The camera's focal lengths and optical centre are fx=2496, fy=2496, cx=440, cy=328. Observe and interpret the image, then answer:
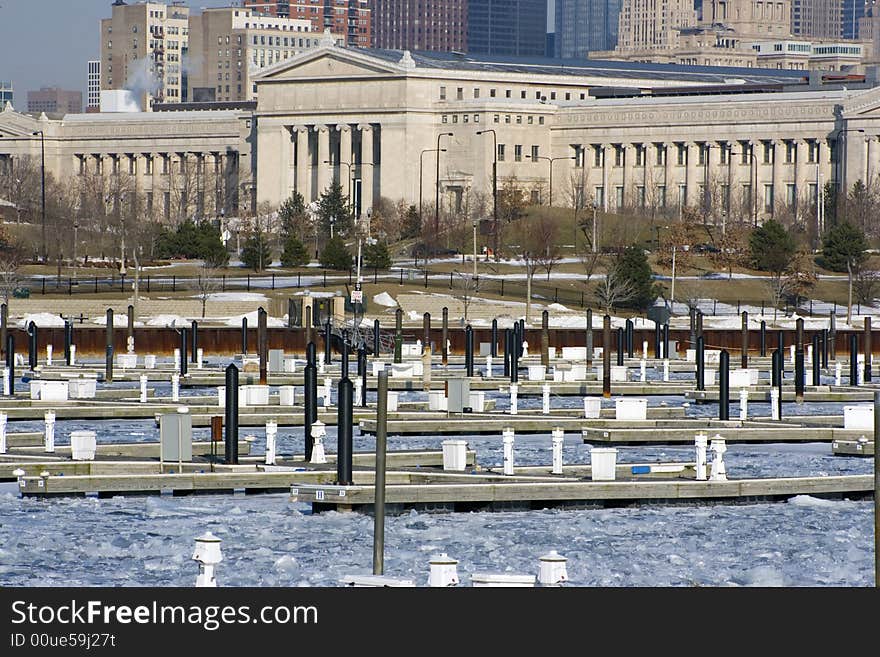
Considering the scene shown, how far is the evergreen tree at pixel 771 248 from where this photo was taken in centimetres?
12738

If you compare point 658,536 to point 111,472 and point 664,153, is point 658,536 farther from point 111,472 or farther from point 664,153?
point 664,153

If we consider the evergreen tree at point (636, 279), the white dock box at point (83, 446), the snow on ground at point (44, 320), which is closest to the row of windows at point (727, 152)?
the evergreen tree at point (636, 279)

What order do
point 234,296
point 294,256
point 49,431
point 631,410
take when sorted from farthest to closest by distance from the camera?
1. point 294,256
2. point 234,296
3. point 631,410
4. point 49,431

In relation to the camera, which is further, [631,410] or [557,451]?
[631,410]

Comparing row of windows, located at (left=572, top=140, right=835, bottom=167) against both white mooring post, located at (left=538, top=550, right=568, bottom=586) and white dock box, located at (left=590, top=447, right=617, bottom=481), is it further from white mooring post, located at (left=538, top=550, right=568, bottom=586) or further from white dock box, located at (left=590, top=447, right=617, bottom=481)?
white mooring post, located at (left=538, top=550, right=568, bottom=586)

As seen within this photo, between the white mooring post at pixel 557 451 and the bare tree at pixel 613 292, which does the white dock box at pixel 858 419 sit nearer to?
the white mooring post at pixel 557 451

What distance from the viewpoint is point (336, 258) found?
424 feet

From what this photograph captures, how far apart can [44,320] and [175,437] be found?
47.8 m

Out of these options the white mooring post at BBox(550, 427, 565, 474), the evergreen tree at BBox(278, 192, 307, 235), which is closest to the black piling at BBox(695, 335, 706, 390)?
the white mooring post at BBox(550, 427, 565, 474)

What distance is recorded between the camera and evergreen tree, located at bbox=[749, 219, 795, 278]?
418 feet

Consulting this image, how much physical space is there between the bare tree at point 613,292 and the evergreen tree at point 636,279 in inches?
1.1

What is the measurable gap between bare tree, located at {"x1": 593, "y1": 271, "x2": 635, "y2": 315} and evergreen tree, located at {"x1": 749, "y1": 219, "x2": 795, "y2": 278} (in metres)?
10.5

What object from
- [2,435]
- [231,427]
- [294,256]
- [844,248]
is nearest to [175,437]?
[231,427]

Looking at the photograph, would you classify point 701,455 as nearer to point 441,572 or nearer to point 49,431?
point 49,431
